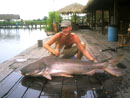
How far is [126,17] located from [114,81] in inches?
481

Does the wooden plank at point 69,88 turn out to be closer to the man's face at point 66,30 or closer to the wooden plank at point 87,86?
the wooden plank at point 87,86

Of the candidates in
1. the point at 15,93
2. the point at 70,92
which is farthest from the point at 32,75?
the point at 70,92

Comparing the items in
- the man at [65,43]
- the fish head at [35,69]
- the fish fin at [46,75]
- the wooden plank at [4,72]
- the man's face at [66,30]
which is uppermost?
the man's face at [66,30]

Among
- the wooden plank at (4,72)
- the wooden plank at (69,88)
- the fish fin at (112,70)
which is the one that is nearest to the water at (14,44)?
the wooden plank at (4,72)

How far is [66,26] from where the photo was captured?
3199 millimetres

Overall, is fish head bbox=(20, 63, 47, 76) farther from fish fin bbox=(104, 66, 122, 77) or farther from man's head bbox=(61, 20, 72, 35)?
fish fin bbox=(104, 66, 122, 77)

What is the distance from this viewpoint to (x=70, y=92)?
257 cm

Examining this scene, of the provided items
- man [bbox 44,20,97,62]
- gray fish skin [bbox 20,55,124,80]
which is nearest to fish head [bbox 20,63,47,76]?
gray fish skin [bbox 20,55,124,80]

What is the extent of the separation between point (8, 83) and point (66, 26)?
1.39 meters

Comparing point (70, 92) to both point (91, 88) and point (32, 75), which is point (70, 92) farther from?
point (32, 75)

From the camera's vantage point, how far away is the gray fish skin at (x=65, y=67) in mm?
2971

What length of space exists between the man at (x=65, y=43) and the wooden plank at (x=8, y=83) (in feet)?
2.54

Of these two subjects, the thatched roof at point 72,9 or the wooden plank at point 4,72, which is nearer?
the wooden plank at point 4,72

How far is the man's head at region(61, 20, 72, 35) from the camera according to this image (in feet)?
10.4
